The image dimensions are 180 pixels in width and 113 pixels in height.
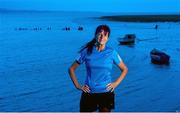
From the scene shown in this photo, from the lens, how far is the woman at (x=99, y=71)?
7098mm

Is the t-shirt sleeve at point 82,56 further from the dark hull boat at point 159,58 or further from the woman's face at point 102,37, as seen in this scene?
the dark hull boat at point 159,58

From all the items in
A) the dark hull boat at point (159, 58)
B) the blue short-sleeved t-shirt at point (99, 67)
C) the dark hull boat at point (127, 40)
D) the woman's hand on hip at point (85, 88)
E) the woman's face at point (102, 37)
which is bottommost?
the dark hull boat at point (127, 40)

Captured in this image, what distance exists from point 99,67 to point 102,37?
1.46 ft

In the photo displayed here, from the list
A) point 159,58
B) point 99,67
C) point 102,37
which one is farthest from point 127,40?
point 99,67

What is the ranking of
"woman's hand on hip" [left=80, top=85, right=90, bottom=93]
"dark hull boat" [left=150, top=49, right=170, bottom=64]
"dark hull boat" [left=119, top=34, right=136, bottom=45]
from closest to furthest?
"woman's hand on hip" [left=80, top=85, right=90, bottom=93] → "dark hull boat" [left=150, top=49, right=170, bottom=64] → "dark hull boat" [left=119, top=34, right=136, bottom=45]

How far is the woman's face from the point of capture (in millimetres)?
7141

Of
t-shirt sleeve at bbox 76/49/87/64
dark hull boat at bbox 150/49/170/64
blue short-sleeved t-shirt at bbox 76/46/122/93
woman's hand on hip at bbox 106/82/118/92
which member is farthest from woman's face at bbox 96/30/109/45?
dark hull boat at bbox 150/49/170/64

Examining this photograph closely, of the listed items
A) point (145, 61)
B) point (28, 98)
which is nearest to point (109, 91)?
point (28, 98)

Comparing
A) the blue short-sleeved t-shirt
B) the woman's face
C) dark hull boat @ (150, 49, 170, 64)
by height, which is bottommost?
dark hull boat @ (150, 49, 170, 64)

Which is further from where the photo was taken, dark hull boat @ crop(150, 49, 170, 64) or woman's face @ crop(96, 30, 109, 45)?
dark hull boat @ crop(150, 49, 170, 64)

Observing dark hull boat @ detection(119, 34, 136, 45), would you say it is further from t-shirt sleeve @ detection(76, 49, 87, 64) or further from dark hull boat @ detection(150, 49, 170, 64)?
t-shirt sleeve @ detection(76, 49, 87, 64)

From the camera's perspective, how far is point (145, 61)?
192 feet

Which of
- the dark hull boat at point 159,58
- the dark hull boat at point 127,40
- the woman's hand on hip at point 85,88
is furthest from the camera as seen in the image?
the dark hull boat at point 127,40

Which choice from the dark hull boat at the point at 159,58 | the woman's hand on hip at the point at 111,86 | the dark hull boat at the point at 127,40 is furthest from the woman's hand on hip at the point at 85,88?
the dark hull boat at the point at 127,40
